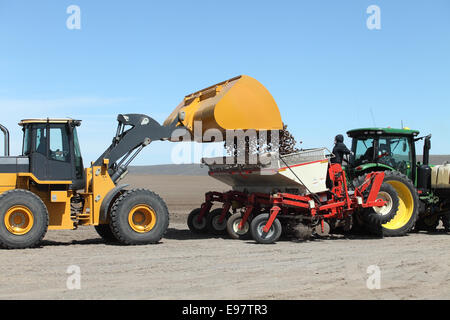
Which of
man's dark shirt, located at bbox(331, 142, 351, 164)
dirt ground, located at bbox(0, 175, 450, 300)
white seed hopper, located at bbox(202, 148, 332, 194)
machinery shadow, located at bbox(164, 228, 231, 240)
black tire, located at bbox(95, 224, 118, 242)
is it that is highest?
man's dark shirt, located at bbox(331, 142, 351, 164)

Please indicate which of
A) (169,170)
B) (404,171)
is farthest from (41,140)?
(169,170)

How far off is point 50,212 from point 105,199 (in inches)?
44.7

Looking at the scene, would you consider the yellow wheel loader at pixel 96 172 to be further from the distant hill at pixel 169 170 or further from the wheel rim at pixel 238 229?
the distant hill at pixel 169 170

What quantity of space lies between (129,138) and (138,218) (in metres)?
1.73

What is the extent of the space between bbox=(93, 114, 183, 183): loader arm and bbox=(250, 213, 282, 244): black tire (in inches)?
104

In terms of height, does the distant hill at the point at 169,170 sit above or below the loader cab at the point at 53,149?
above

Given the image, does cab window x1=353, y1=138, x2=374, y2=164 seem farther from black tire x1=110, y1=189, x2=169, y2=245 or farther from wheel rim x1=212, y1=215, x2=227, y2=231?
black tire x1=110, y1=189, x2=169, y2=245

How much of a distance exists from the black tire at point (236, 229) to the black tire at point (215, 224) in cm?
108

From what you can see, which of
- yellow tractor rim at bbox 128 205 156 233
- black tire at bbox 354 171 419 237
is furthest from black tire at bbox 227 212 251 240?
black tire at bbox 354 171 419 237

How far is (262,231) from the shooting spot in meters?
12.7

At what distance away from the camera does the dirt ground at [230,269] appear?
7738 millimetres

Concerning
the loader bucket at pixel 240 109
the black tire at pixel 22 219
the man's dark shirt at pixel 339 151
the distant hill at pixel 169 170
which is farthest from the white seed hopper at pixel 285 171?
the distant hill at pixel 169 170

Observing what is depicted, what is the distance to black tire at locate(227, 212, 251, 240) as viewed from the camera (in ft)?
44.2
